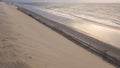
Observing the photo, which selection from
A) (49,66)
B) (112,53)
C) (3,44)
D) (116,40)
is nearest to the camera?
(49,66)

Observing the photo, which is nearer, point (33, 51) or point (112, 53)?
point (33, 51)

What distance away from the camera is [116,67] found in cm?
1034

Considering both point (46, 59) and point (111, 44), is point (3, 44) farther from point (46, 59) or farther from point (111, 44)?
point (111, 44)

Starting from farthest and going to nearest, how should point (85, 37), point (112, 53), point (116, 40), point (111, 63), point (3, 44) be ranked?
point (85, 37) → point (116, 40) → point (112, 53) → point (111, 63) → point (3, 44)

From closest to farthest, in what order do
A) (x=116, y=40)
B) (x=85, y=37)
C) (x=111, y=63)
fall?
1. (x=111, y=63)
2. (x=116, y=40)
3. (x=85, y=37)

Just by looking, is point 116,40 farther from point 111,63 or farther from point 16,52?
point 16,52

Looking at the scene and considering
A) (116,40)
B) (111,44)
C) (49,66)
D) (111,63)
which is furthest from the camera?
(116,40)

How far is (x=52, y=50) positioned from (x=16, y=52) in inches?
99.7

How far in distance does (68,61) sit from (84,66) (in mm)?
592

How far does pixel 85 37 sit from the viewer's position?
54.4ft

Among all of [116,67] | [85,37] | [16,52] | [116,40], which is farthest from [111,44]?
[16,52]

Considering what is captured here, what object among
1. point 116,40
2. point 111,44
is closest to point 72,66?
point 111,44

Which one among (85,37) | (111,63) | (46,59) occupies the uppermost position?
(46,59)

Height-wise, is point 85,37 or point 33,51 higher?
point 33,51
